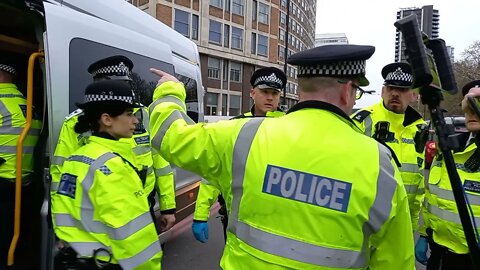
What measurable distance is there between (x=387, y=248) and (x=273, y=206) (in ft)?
1.52

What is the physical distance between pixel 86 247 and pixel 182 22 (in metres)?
36.1

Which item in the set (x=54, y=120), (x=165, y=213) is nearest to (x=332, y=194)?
(x=54, y=120)

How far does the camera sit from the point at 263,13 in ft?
151

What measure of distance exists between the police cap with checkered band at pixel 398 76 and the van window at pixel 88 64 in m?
2.08

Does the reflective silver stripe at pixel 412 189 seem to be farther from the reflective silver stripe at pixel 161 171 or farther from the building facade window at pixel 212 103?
the building facade window at pixel 212 103

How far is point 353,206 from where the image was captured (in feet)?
4.53

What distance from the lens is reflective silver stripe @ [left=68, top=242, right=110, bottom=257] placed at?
214 cm

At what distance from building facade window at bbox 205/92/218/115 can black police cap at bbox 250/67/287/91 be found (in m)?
35.7

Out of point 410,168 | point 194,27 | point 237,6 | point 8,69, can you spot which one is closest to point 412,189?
point 410,168

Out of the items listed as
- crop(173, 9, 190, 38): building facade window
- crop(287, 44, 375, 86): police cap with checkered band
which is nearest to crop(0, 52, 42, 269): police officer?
crop(287, 44, 375, 86): police cap with checkered band

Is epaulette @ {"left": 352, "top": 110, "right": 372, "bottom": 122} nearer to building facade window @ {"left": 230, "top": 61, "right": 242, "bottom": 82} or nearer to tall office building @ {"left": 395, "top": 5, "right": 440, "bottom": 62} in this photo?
tall office building @ {"left": 395, "top": 5, "right": 440, "bottom": 62}

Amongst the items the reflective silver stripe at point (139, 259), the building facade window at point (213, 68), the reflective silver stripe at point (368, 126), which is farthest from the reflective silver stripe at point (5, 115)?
the building facade window at point (213, 68)

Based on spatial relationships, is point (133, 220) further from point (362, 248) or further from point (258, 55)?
point (258, 55)

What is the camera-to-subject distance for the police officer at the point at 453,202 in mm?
2504
